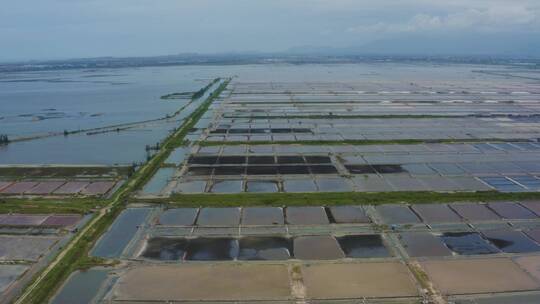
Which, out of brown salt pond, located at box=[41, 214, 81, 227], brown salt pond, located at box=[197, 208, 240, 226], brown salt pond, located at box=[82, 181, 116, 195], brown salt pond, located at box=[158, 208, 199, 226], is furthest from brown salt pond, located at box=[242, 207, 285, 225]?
brown salt pond, located at box=[82, 181, 116, 195]

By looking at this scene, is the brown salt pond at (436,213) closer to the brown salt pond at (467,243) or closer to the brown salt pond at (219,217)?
the brown salt pond at (467,243)

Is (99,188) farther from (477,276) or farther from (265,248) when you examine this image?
(477,276)

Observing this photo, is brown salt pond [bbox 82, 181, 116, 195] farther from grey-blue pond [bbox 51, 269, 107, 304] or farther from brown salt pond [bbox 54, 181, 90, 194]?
grey-blue pond [bbox 51, 269, 107, 304]

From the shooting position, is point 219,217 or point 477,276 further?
point 219,217

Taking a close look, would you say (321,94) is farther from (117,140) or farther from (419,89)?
(117,140)

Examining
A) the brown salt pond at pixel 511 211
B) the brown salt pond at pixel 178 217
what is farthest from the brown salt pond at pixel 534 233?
the brown salt pond at pixel 178 217

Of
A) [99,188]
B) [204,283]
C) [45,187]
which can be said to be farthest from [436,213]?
[45,187]
